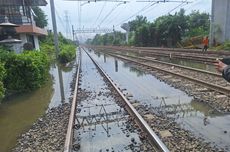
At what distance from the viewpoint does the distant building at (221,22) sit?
34.5 meters

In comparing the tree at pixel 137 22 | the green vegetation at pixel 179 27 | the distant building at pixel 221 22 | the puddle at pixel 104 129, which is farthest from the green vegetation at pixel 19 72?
the tree at pixel 137 22

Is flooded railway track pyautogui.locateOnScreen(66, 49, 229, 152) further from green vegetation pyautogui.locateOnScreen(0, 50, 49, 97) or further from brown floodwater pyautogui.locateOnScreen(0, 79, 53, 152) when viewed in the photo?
green vegetation pyautogui.locateOnScreen(0, 50, 49, 97)

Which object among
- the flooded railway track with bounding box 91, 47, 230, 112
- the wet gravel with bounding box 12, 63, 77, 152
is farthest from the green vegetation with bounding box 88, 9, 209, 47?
the wet gravel with bounding box 12, 63, 77, 152

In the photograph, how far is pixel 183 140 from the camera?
5.54 m

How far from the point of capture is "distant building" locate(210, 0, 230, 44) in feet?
113

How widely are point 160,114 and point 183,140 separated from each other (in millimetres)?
1930

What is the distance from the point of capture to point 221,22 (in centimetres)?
3572

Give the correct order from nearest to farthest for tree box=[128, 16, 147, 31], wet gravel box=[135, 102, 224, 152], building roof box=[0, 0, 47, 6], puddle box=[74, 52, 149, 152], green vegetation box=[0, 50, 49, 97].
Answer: wet gravel box=[135, 102, 224, 152] < puddle box=[74, 52, 149, 152] < green vegetation box=[0, 50, 49, 97] < building roof box=[0, 0, 47, 6] < tree box=[128, 16, 147, 31]

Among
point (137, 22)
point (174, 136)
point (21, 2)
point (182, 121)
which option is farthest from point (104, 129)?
point (137, 22)

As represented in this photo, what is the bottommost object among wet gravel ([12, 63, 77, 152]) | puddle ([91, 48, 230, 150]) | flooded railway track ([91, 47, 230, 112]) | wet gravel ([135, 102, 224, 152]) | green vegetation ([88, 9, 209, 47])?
wet gravel ([12, 63, 77, 152])

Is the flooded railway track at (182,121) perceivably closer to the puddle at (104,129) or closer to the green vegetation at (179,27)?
the puddle at (104,129)

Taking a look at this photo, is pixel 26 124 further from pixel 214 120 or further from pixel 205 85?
pixel 205 85

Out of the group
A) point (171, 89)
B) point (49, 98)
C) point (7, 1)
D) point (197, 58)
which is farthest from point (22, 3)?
point (171, 89)

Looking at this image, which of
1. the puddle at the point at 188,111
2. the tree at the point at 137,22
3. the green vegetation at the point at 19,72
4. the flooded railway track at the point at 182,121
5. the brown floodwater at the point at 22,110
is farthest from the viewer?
the tree at the point at 137,22
